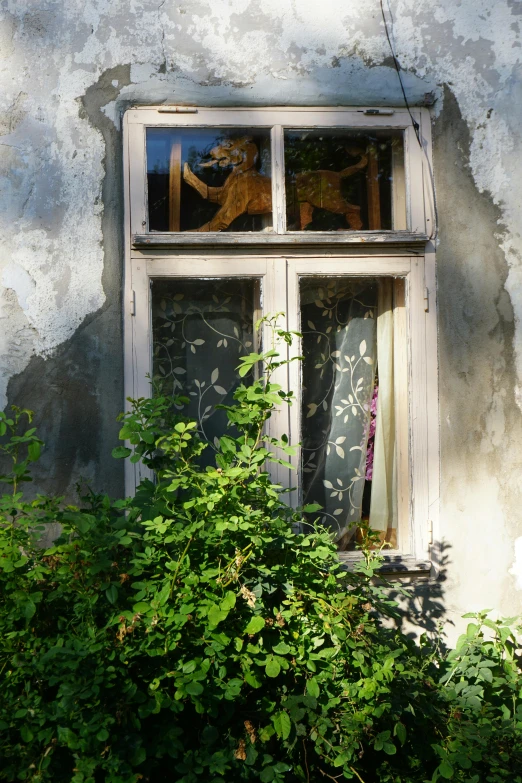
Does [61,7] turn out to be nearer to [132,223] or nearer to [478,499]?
[132,223]

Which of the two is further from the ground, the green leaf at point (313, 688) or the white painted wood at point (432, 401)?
the white painted wood at point (432, 401)

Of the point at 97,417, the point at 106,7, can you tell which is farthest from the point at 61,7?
the point at 97,417

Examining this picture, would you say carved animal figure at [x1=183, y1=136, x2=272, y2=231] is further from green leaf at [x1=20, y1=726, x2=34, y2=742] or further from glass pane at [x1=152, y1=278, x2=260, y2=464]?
green leaf at [x1=20, y1=726, x2=34, y2=742]

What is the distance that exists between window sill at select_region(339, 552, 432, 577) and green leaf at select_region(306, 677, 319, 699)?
0.78 m

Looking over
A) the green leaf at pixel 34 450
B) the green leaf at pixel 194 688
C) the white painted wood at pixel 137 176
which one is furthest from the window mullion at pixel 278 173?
the green leaf at pixel 194 688

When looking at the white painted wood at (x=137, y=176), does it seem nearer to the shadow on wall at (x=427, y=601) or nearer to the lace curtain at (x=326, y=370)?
the lace curtain at (x=326, y=370)

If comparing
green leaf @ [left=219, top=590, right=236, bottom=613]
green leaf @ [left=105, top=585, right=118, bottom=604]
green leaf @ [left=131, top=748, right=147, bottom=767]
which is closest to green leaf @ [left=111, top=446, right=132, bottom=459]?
green leaf @ [left=105, top=585, right=118, bottom=604]

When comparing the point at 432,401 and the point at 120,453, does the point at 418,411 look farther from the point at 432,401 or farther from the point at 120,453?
the point at 120,453

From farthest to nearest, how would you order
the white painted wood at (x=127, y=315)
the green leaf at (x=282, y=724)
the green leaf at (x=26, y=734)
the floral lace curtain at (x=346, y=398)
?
the floral lace curtain at (x=346, y=398), the white painted wood at (x=127, y=315), the green leaf at (x=282, y=724), the green leaf at (x=26, y=734)

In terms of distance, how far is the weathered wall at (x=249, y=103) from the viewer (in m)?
3.07

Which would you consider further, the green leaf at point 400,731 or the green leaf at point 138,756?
the green leaf at point 400,731

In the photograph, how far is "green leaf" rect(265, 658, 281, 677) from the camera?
2260mm

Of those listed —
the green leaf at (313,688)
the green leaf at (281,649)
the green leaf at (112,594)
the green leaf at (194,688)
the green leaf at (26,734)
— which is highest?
the green leaf at (112,594)

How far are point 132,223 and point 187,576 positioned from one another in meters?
1.50
